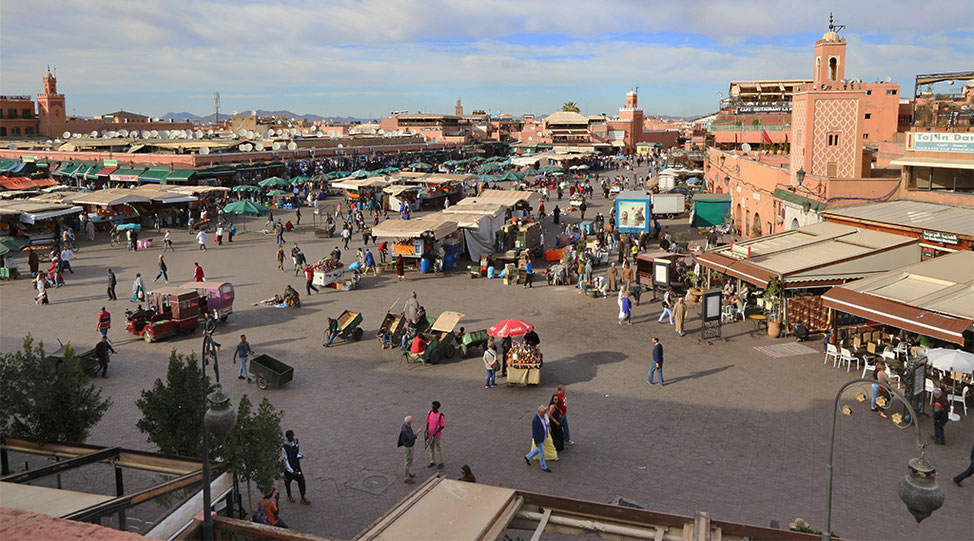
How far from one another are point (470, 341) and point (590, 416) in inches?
160

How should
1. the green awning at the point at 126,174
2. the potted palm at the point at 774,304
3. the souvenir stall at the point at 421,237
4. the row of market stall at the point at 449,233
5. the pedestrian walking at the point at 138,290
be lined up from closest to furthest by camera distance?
the potted palm at the point at 774,304, the pedestrian walking at the point at 138,290, the souvenir stall at the point at 421,237, the row of market stall at the point at 449,233, the green awning at the point at 126,174

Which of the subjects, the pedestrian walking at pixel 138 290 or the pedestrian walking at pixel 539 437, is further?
the pedestrian walking at pixel 138 290

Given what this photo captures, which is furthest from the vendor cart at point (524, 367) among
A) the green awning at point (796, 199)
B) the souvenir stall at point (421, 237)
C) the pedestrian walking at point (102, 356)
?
the green awning at point (796, 199)

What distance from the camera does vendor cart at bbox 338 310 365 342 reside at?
16.9 metres

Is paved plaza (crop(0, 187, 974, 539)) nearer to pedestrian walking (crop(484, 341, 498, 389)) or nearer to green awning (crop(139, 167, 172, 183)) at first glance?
pedestrian walking (crop(484, 341, 498, 389))

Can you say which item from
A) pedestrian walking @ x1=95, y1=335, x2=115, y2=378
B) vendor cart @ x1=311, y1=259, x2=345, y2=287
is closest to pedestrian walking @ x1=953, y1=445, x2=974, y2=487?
pedestrian walking @ x1=95, y1=335, x2=115, y2=378

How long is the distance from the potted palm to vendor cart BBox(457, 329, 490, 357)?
667cm

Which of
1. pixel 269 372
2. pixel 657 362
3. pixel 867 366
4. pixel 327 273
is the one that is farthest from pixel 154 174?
pixel 867 366

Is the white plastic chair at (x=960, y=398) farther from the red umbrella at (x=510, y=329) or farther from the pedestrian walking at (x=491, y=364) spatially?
the pedestrian walking at (x=491, y=364)

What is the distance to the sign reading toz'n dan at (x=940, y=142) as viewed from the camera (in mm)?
18328

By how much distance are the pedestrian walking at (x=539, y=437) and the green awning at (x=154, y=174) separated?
3897 centimetres

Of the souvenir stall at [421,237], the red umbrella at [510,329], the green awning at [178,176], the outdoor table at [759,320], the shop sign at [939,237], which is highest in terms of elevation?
the green awning at [178,176]

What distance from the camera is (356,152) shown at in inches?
2554

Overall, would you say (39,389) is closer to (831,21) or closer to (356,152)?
(831,21)
